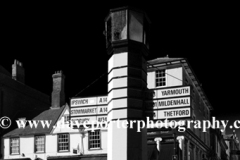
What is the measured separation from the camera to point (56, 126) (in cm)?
3766

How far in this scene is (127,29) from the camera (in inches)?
440

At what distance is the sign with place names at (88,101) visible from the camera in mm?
11805

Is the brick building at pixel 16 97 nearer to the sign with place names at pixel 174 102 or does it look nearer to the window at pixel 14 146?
the window at pixel 14 146

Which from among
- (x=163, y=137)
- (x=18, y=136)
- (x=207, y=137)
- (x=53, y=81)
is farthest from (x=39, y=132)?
(x=207, y=137)

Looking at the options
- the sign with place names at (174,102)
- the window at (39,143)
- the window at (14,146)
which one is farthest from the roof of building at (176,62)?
the sign with place names at (174,102)

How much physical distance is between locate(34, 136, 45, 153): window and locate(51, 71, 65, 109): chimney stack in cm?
453

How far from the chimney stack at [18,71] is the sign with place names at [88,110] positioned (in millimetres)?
33201

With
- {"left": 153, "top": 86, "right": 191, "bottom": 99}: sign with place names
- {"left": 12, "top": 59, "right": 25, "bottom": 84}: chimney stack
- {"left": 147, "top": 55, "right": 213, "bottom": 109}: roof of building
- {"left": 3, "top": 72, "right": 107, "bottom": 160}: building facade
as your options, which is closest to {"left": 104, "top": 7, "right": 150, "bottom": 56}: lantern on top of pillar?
{"left": 153, "top": 86, "right": 191, "bottom": 99}: sign with place names

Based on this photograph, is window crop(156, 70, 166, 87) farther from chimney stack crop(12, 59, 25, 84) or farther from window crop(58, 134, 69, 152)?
chimney stack crop(12, 59, 25, 84)

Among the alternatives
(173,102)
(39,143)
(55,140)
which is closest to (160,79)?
(55,140)

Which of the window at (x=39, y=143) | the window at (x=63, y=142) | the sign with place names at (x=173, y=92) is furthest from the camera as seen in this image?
the window at (x=39, y=143)

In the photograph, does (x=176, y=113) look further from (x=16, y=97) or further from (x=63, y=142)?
(x=16, y=97)

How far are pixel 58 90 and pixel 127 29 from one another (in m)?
31.0

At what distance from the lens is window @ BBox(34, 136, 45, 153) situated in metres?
38.7
